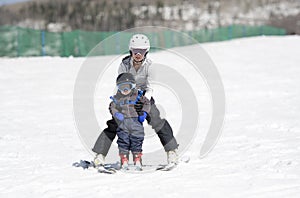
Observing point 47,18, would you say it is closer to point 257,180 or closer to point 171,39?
point 171,39

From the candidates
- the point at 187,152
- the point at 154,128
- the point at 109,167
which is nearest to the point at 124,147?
the point at 109,167

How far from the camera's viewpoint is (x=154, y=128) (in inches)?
227

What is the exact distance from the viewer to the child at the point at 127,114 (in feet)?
17.7

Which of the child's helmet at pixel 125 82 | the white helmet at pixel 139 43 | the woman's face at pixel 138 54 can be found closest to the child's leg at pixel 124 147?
the child's helmet at pixel 125 82

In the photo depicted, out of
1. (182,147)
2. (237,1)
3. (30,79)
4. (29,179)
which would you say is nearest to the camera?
(29,179)

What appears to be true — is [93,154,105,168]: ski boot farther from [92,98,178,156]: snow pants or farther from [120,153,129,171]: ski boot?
[120,153,129,171]: ski boot

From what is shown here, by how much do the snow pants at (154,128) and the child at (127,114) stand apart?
132 mm

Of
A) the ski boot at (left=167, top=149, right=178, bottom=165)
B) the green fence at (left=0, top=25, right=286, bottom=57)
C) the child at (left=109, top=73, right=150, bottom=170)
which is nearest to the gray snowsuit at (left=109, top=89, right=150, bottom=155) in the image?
the child at (left=109, top=73, right=150, bottom=170)

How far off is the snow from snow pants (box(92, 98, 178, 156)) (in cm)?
32

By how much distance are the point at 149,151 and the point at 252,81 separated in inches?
400

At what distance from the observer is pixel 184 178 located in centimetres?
525

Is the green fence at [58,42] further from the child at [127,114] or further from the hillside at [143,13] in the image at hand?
the hillside at [143,13]

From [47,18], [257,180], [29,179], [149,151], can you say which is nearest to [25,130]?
[149,151]

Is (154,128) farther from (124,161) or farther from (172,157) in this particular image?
(124,161)
